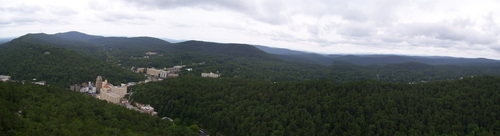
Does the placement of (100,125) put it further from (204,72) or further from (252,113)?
(204,72)

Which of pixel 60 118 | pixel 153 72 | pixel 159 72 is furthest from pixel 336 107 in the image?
pixel 153 72

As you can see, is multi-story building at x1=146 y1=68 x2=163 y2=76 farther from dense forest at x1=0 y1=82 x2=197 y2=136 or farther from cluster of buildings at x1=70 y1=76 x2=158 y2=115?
dense forest at x1=0 y1=82 x2=197 y2=136

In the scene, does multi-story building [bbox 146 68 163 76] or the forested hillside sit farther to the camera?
multi-story building [bbox 146 68 163 76]

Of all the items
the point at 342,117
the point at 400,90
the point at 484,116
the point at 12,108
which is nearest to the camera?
the point at 12,108

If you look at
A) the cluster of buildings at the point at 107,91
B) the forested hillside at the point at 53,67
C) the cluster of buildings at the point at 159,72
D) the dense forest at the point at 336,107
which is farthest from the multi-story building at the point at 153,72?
the dense forest at the point at 336,107

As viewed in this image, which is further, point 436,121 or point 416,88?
point 416,88

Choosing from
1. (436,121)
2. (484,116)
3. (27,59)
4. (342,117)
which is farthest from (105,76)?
(484,116)

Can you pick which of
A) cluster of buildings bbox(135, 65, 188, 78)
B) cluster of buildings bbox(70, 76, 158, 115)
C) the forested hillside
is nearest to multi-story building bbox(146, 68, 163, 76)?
cluster of buildings bbox(135, 65, 188, 78)

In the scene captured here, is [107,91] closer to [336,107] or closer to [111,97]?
[111,97]

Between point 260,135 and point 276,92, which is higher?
point 276,92
